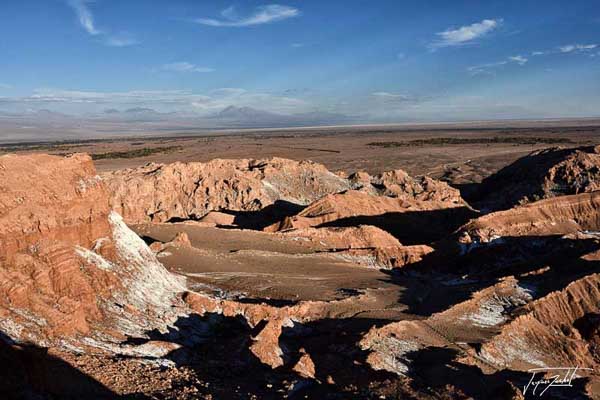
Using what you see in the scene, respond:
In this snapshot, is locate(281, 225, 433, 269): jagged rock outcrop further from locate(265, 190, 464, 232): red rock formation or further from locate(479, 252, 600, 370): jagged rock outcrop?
locate(479, 252, 600, 370): jagged rock outcrop

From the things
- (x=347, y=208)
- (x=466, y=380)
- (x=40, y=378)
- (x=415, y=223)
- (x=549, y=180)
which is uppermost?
(x=40, y=378)

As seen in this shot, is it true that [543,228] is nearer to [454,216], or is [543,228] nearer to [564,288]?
[454,216]

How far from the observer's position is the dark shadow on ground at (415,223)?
1549 inches

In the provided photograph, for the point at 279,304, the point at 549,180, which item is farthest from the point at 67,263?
the point at 549,180

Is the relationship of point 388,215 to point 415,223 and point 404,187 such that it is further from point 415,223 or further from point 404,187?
point 404,187

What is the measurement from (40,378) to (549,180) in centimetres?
4789

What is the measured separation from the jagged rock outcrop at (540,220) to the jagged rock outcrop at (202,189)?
1884cm

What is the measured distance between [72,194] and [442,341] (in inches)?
447

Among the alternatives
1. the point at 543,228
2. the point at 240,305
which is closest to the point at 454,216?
the point at 543,228

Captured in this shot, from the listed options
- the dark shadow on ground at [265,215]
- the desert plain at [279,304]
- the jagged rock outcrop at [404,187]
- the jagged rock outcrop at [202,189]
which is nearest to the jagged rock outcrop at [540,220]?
the desert plain at [279,304]

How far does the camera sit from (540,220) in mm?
33969

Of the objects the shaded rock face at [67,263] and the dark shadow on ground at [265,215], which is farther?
the dark shadow on ground at [265,215]

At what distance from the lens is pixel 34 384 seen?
8.61 metres

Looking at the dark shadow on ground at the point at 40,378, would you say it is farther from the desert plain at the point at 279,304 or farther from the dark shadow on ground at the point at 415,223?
the dark shadow on ground at the point at 415,223
